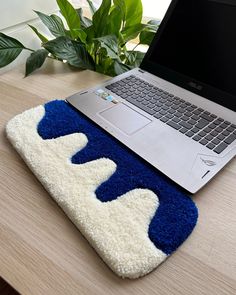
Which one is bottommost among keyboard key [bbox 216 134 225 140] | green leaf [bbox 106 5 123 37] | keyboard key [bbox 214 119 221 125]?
keyboard key [bbox 216 134 225 140]

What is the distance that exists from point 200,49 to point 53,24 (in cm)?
46

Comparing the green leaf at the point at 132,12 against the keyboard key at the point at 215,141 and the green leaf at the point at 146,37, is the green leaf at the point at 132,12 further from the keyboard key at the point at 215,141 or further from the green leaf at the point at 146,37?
the keyboard key at the point at 215,141

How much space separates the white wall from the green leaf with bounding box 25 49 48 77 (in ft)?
0.35

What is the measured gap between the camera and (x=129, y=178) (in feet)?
1.60

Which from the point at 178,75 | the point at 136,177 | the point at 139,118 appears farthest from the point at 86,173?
the point at 178,75

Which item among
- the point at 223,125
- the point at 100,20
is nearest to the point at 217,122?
the point at 223,125

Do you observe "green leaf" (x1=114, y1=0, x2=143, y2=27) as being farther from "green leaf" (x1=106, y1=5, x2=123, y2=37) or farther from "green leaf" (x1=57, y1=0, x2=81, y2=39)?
"green leaf" (x1=57, y1=0, x2=81, y2=39)

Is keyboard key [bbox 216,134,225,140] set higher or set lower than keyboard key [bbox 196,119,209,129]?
lower

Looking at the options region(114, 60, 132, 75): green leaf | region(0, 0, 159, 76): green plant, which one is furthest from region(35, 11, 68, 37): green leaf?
region(114, 60, 132, 75): green leaf

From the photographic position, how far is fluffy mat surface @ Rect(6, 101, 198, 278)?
39cm

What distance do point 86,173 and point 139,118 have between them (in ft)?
0.63

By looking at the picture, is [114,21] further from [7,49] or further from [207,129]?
[207,129]

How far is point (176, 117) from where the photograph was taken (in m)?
0.61

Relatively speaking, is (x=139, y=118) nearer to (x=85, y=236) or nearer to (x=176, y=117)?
(x=176, y=117)
